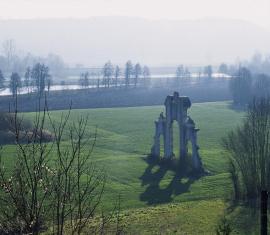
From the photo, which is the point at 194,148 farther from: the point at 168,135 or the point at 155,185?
Answer: the point at 155,185

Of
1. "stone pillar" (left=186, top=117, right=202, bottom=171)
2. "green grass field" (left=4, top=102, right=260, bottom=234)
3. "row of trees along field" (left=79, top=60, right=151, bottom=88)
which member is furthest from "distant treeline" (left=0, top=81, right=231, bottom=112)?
"stone pillar" (left=186, top=117, right=202, bottom=171)

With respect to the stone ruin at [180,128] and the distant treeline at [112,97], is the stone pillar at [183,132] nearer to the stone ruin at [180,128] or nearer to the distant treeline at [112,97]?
the stone ruin at [180,128]

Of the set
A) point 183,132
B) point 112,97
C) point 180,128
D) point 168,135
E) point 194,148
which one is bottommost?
point 194,148

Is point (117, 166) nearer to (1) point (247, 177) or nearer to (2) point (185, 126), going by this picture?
(2) point (185, 126)

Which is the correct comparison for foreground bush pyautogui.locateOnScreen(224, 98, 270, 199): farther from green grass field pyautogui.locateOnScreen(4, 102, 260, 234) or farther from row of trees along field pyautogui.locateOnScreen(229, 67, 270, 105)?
row of trees along field pyautogui.locateOnScreen(229, 67, 270, 105)

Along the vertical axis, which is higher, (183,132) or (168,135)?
(183,132)

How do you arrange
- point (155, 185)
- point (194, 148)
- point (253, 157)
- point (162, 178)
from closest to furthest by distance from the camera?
point (253, 157)
point (155, 185)
point (162, 178)
point (194, 148)

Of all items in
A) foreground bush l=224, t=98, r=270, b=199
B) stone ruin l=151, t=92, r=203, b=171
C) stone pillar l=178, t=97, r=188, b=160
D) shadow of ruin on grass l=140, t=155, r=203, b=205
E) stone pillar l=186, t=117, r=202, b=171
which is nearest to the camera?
foreground bush l=224, t=98, r=270, b=199

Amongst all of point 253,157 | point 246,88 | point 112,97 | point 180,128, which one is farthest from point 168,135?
point 246,88
